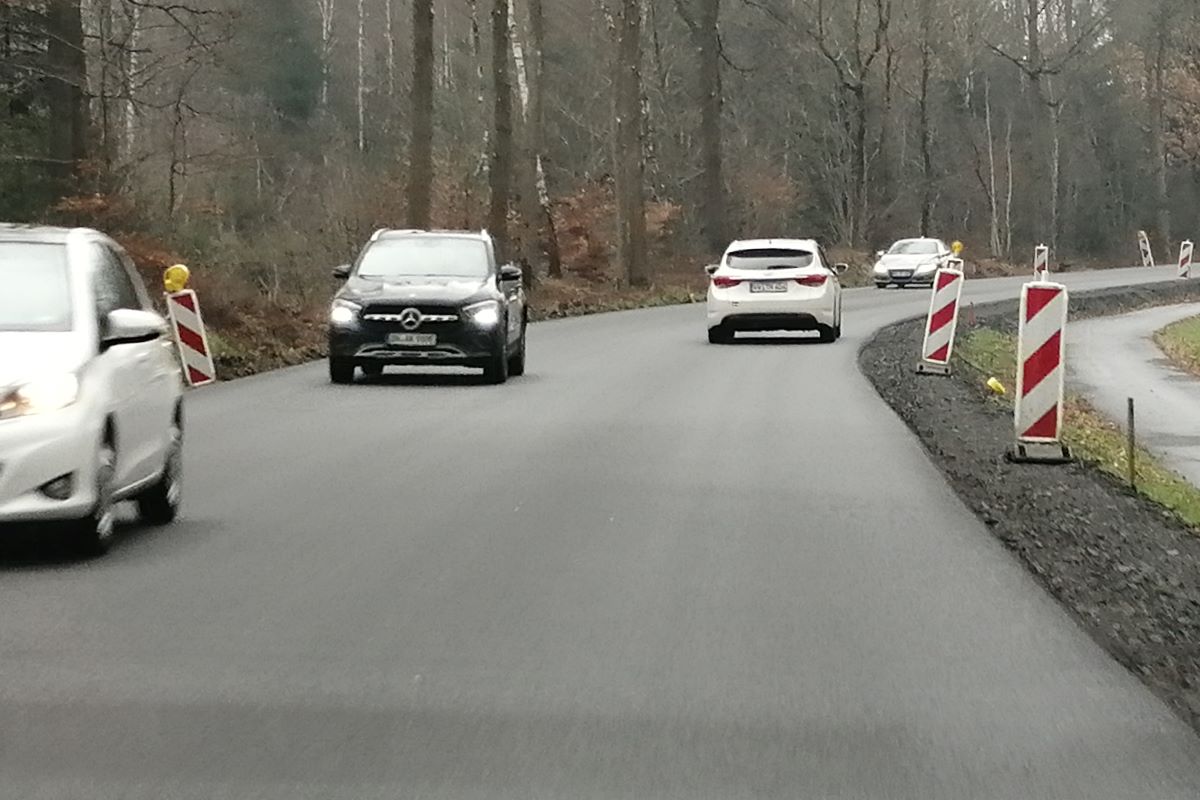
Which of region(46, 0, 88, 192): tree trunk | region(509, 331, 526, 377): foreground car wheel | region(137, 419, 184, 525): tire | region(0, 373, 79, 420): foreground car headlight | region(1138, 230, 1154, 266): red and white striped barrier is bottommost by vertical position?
region(1138, 230, 1154, 266): red and white striped barrier

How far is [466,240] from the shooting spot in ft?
81.8

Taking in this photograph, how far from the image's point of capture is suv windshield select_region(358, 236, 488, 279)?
24.2 meters

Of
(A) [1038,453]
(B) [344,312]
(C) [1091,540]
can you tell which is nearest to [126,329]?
(C) [1091,540]

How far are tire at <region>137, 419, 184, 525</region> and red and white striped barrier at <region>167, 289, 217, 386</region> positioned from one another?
11.1 m

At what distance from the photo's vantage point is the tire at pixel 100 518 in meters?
Answer: 10.3

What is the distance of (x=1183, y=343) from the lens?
1483 inches

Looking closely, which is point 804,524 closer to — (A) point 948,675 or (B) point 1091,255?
(A) point 948,675

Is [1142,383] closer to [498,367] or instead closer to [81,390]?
[498,367]

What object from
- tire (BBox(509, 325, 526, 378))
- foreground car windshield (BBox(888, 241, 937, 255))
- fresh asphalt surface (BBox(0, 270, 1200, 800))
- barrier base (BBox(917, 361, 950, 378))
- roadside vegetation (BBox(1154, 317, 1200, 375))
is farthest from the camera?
foreground car windshield (BBox(888, 241, 937, 255))

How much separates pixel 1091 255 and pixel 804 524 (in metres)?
92.0

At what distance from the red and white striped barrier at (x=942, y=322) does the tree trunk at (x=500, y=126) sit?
20760 mm

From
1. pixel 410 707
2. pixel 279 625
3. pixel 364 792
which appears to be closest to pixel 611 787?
pixel 364 792

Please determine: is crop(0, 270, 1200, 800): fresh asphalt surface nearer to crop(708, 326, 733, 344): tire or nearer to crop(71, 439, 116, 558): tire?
crop(71, 439, 116, 558): tire

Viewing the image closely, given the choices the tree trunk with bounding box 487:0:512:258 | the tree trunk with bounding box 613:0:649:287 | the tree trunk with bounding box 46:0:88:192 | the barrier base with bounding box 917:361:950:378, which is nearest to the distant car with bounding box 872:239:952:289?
the tree trunk with bounding box 613:0:649:287
